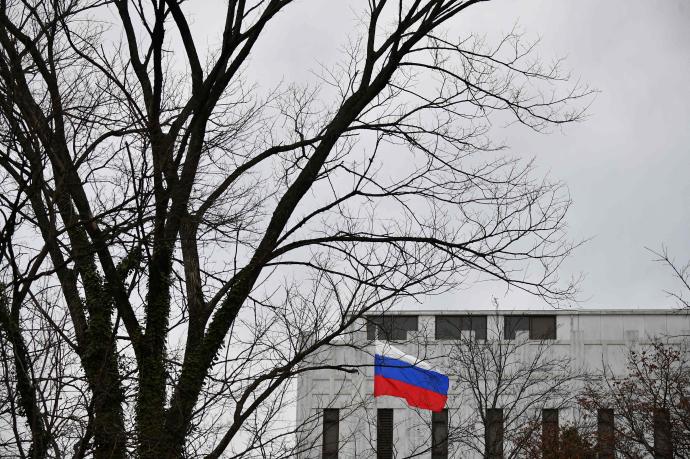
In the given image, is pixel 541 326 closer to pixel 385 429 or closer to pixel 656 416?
pixel 385 429

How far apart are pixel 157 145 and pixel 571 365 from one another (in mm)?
33604

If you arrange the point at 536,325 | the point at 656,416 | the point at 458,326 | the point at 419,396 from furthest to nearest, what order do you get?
the point at 536,325 < the point at 458,326 < the point at 656,416 < the point at 419,396

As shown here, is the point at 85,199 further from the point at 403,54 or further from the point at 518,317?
the point at 518,317

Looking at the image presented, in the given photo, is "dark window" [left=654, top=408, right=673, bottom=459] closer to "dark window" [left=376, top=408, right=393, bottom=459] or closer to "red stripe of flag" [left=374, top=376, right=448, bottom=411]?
"red stripe of flag" [left=374, top=376, right=448, bottom=411]

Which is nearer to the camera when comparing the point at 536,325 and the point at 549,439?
the point at 549,439

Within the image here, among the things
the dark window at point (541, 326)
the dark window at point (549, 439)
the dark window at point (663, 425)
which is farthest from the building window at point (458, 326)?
the dark window at point (663, 425)

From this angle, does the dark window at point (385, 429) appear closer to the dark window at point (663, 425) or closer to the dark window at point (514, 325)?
the dark window at point (514, 325)

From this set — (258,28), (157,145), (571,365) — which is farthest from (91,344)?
(571,365)

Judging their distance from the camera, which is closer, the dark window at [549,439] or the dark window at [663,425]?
the dark window at [663,425]

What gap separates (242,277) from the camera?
11656 mm

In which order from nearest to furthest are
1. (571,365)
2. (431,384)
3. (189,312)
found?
(189,312)
(431,384)
(571,365)

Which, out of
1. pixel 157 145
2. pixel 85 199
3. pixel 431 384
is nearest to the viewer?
pixel 157 145

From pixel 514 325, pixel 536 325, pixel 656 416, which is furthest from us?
pixel 536 325

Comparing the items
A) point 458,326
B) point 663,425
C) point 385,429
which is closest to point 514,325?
point 458,326
